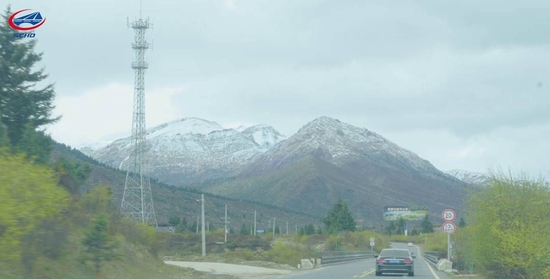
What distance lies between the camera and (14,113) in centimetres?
3938

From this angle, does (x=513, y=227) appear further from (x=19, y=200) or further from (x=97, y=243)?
(x=19, y=200)

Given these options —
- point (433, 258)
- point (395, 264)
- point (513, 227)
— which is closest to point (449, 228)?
point (395, 264)

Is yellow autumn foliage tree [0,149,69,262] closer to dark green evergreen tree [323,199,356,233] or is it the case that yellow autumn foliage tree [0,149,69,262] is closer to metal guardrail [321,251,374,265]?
metal guardrail [321,251,374,265]

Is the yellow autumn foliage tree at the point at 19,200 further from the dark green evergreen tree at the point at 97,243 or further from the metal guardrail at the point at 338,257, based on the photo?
the metal guardrail at the point at 338,257

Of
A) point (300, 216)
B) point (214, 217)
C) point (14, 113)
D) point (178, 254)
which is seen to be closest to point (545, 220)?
point (14, 113)

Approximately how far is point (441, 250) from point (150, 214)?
103 ft

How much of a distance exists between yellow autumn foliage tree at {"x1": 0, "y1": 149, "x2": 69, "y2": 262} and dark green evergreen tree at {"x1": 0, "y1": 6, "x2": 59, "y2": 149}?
20195 mm

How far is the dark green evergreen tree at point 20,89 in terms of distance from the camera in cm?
3919

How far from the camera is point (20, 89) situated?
40.2 m

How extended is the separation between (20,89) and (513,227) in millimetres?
25671

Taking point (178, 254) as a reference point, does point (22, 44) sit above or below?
above

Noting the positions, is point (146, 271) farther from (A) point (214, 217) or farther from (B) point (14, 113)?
(A) point (214, 217)

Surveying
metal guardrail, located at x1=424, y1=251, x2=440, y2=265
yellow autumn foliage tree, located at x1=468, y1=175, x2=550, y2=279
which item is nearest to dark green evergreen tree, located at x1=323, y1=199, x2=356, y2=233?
metal guardrail, located at x1=424, y1=251, x2=440, y2=265

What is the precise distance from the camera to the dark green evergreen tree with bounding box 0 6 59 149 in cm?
3919
